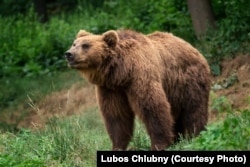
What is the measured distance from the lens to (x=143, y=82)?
30.9 feet

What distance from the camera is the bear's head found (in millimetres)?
9430

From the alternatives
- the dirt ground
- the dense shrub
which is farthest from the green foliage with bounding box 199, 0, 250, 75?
the dirt ground

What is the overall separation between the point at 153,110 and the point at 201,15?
747 cm

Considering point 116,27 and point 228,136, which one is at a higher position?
point 116,27

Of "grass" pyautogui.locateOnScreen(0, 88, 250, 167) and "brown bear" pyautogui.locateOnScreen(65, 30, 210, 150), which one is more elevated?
"brown bear" pyautogui.locateOnScreen(65, 30, 210, 150)

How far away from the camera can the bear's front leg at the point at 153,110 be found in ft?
30.7

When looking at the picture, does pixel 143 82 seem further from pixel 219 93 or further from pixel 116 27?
pixel 116 27

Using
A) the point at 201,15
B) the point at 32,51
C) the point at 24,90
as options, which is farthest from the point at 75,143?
the point at 32,51

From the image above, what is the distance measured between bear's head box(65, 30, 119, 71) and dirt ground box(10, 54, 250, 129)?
245 cm

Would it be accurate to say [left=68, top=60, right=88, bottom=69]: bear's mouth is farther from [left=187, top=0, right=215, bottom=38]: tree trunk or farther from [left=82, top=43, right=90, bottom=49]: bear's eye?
[left=187, top=0, right=215, bottom=38]: tree trunk

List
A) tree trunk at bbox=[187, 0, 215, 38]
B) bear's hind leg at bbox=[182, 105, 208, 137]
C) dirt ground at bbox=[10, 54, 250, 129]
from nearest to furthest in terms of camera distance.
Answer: bear's hind leg at bbox=[182, 105, 208, 137] → dirt ground at bbox=[10, 54, 250, 129] → tree trunk at bbox=[187, 0, 215, 38]

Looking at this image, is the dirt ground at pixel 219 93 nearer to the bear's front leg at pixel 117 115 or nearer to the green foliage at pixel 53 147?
the green foliage at pixel 53 147

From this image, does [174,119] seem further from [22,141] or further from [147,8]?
[147,8]

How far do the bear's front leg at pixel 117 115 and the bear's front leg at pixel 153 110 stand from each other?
0.22 m
